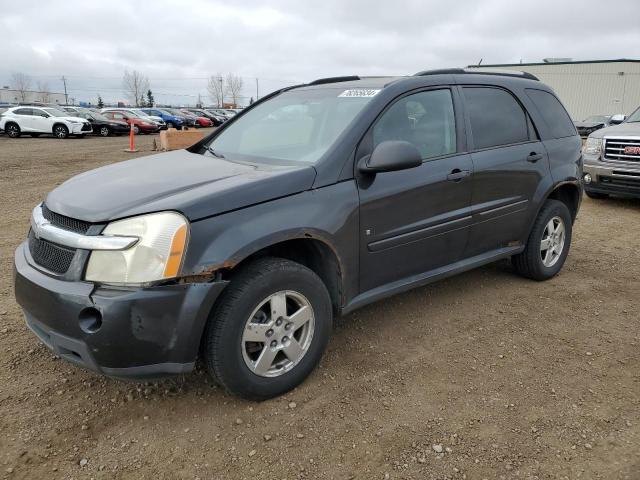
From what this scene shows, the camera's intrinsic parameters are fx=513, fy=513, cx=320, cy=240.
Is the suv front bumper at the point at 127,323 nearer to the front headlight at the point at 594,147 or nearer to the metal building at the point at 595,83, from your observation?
the front headlight at the point at 594,147

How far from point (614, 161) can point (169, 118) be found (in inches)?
1237

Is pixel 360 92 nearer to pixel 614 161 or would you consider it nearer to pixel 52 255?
pixel 52 255

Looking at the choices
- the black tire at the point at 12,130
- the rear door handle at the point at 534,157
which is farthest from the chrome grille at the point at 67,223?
the black tire at the point at 12,130

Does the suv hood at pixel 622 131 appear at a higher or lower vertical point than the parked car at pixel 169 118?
lower

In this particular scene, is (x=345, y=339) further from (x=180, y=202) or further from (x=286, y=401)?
(x=180, y=202)

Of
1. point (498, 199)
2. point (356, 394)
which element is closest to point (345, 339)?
point (356, 394)

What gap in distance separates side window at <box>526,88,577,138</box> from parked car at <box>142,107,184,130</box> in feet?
102

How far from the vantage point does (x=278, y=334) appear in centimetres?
275

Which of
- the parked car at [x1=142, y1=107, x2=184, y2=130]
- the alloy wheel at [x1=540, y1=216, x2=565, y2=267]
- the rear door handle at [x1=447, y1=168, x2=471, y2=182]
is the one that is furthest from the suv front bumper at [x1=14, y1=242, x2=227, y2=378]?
the parked car at [x1=142, y1=107, x2=184, y2=130]

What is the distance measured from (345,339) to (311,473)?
129 cm

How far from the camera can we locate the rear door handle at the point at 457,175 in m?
3.51

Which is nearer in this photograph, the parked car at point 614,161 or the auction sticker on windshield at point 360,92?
the auction sticker on windshield at point 360,92

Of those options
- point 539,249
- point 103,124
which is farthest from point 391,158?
point 103,124

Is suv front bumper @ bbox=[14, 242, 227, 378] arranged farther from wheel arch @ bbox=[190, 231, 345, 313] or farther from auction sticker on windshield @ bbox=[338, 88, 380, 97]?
auction sticker on windshield @ bbox=[338, 88, 380, 97]
